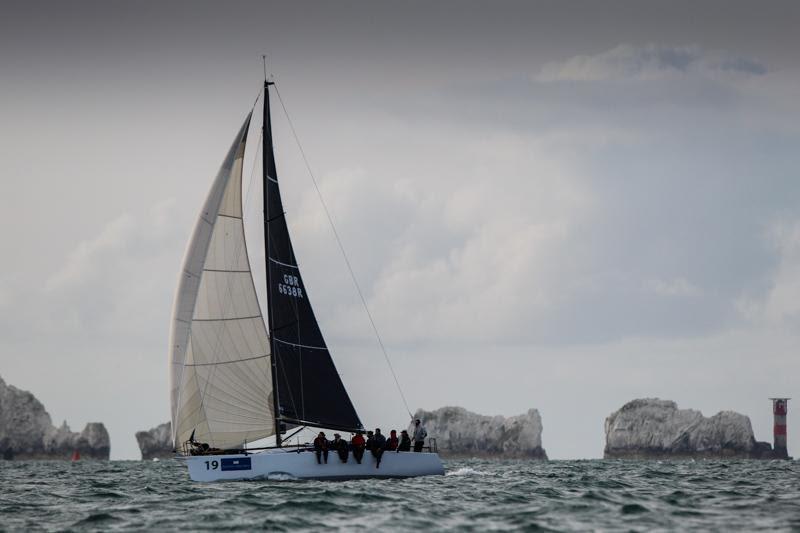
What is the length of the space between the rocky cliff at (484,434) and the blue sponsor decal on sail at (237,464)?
10897 centimetres

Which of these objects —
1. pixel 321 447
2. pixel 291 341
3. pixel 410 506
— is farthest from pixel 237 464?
pixel 410 506

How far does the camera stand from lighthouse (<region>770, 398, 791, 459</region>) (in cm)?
13512

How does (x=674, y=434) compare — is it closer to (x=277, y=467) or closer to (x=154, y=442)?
(x=154, y=442)

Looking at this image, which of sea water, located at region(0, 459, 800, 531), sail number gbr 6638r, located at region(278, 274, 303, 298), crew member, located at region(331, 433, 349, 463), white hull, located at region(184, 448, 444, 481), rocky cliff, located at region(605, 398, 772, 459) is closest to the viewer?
sea water, located at region(0, 459, 800, 531)

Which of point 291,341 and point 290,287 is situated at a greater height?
point 290,287

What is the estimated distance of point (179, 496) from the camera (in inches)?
1522

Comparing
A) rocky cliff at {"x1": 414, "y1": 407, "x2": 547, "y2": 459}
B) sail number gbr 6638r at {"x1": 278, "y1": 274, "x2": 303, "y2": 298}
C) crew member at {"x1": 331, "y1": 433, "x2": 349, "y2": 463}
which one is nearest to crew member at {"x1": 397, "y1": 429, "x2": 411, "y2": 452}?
crew member at {"x1": 331, "y1": 433, "x2": 349, "y2": 463}

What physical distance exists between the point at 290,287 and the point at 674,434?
106633mm

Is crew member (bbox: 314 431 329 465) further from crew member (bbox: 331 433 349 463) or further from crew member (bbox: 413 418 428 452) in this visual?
crew member (bbox: 413 418 428 452)

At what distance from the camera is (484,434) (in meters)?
153

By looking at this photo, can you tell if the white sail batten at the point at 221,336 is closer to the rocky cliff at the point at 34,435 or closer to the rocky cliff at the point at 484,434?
the rocky cliff at the point at 484,434

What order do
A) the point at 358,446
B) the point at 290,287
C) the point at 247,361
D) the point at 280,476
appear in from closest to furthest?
the point at 280,476
the point at 358,446
the point at 247,361
the point at 290,287

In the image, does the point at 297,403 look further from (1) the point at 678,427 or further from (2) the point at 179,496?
(1) the point at 678,427

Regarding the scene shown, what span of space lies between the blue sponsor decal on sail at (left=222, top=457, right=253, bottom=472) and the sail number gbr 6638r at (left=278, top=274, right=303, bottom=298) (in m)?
6.40
